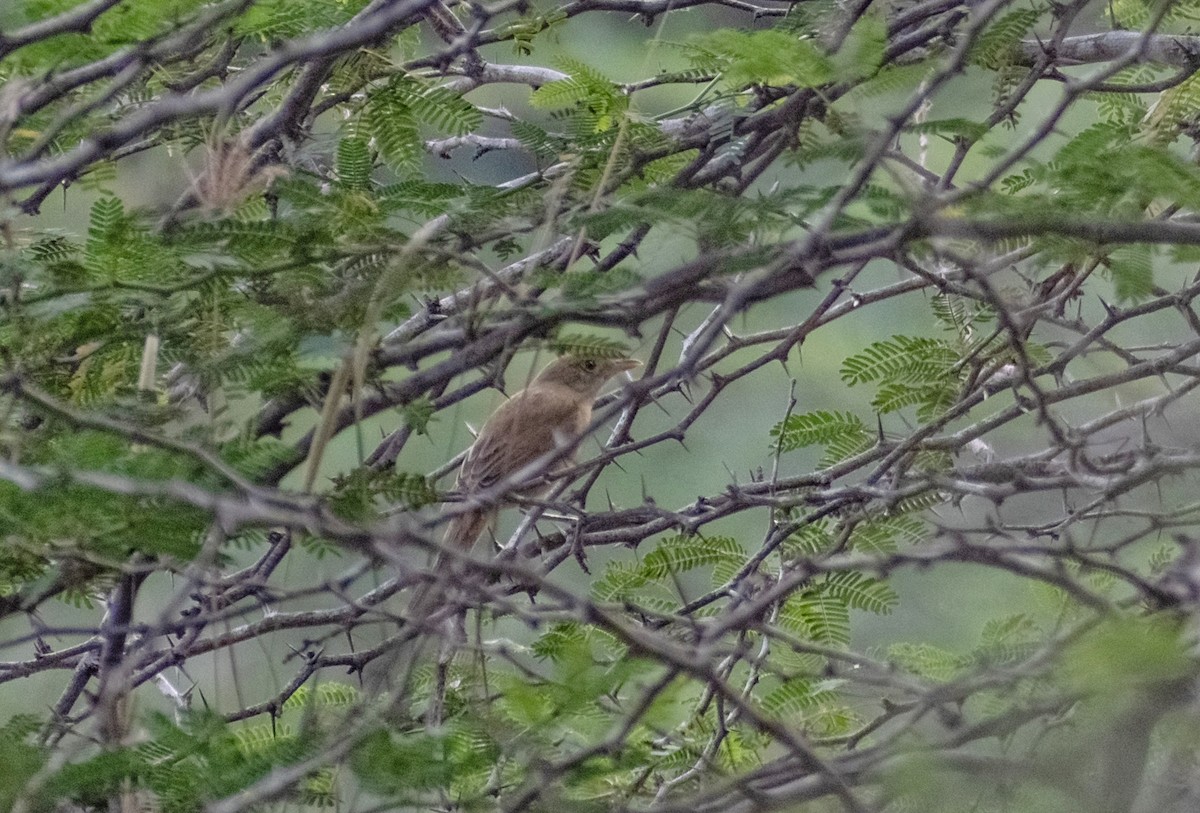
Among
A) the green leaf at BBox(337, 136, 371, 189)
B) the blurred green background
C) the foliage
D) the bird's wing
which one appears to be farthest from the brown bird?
the green leaf at BBox(337, 136, 371, 189)

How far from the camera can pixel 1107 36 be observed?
4453 millimetres

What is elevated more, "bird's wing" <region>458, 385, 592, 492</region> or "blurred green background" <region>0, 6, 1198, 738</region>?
"blurred green background" <region>0, 6, 1198, 738</region>

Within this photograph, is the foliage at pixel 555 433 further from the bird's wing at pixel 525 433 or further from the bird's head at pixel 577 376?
the bird's head at pixel 577 376

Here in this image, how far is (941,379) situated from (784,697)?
1157 mm

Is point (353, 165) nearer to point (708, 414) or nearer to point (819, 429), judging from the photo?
point (819, 429)

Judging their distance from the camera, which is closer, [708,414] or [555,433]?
[555,433]

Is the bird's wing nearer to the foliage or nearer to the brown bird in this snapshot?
the brown bird

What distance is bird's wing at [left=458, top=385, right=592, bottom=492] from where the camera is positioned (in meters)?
6.81

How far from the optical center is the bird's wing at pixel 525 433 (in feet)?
22.4

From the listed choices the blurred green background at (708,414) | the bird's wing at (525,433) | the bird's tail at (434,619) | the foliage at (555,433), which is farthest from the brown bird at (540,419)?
the foliage at (555,433)

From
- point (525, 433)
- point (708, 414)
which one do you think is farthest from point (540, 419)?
point (708, 414)

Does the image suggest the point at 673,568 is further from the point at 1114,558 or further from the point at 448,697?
the point at 1114,558

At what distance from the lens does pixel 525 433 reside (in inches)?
273

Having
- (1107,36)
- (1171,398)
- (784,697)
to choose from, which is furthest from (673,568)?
(1107,36)
